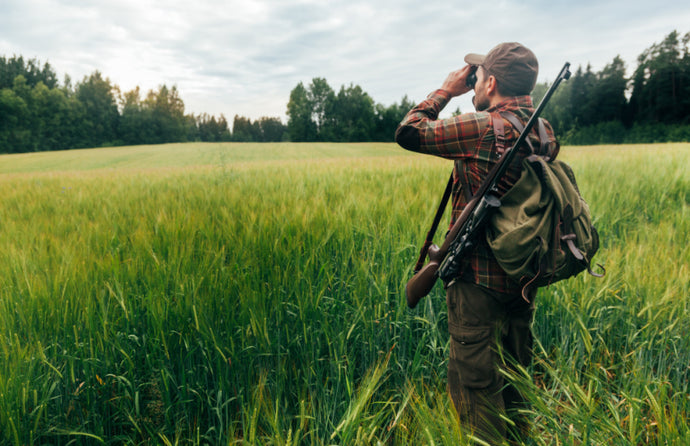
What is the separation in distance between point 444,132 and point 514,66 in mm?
395

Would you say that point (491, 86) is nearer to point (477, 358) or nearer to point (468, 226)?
point (468, 226)

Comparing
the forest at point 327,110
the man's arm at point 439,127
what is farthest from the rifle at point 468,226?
the forest at point 327,110

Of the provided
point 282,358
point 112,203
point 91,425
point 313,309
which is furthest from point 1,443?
point 112,203

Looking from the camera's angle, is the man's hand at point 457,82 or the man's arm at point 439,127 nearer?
the man's arm at point 439,127

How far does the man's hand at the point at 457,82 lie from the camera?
5.86 feet

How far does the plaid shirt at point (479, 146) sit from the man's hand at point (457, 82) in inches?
9.4

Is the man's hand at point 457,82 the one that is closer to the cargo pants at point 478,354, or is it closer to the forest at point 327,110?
the cargo pants at point 478,354

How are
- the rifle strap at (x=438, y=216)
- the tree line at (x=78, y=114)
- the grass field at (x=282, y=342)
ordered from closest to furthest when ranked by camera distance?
1. the grass field at (x=282, y=342)
2. the rifle strap at (x=438, y=216)
3. the tree line at (x=78, y=114)

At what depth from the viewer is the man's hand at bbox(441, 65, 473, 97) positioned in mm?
1787

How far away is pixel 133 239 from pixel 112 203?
5.63ft

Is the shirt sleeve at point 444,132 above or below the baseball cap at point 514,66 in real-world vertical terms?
below

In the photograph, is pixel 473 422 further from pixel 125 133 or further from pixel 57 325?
pixel 125 133

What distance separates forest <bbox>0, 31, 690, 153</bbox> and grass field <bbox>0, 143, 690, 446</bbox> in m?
40.9

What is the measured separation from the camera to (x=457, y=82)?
1806mm
